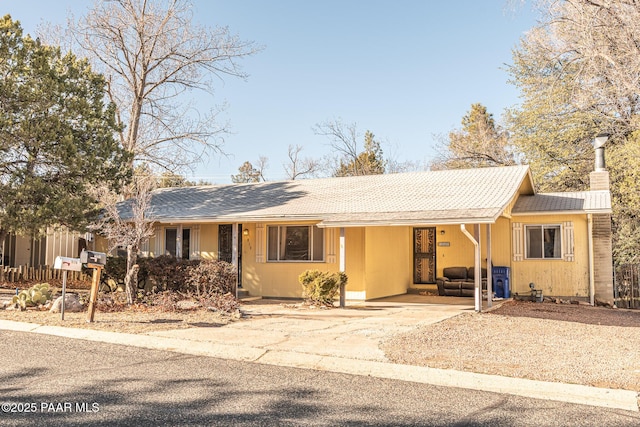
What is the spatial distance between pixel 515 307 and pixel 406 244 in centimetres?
471

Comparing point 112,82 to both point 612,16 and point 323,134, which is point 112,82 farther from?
point 612,16

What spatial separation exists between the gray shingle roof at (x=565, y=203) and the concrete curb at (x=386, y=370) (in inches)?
371

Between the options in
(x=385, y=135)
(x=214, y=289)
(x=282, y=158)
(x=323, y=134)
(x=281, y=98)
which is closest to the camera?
(x=214, y=289)

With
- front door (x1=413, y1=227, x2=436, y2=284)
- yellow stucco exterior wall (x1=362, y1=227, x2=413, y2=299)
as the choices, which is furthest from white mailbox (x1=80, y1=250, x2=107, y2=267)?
front door (x1=413, y1=227, x2=436, y2=284)

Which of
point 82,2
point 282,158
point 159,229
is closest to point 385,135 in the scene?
point 282,158

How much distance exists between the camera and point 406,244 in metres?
16.6

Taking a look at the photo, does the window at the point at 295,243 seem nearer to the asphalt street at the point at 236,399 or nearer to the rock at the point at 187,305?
the rock at the point at 187,305

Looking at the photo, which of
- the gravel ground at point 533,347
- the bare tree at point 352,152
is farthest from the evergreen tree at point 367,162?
the gravel ground at point 533,347

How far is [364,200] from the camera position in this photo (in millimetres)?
14664

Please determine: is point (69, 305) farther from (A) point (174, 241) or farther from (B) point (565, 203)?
(B) point (565, 203)

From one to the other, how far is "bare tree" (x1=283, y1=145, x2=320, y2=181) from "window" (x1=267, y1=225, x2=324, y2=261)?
2751 centimetres

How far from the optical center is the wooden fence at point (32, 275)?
17.9 meters

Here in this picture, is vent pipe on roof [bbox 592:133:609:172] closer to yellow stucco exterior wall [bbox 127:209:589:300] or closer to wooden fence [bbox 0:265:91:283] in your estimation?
yellow stucco exterior wall [bbox 127:209:589:300]

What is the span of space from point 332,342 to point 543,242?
9.14 m
